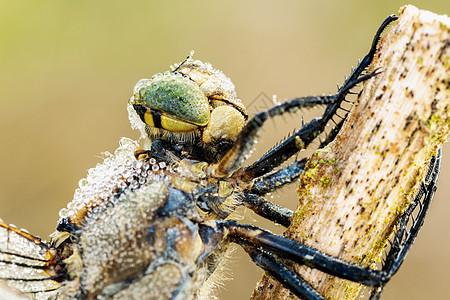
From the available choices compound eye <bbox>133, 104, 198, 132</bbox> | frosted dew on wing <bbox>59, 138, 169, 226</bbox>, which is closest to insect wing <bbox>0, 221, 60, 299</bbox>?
frosted dew on wing <bbox>59, 138, 169, 226</bbox>

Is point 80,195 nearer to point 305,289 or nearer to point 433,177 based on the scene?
point 305,289

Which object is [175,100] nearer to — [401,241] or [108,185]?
[108,185]

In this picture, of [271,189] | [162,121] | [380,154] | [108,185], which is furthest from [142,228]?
[380,154]

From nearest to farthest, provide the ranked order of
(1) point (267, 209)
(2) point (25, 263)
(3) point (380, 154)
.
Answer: (3) point (380, 154), (2) point (25, 263), (1) point (267, 209)

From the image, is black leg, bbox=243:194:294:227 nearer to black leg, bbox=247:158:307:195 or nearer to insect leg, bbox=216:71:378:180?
black leg, bbox=247:158:307:195

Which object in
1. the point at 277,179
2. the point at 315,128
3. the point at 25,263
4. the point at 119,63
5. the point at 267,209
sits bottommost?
the point at 25,263

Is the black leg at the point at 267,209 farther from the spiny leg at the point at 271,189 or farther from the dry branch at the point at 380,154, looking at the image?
the dry branch at the point at 380,154
